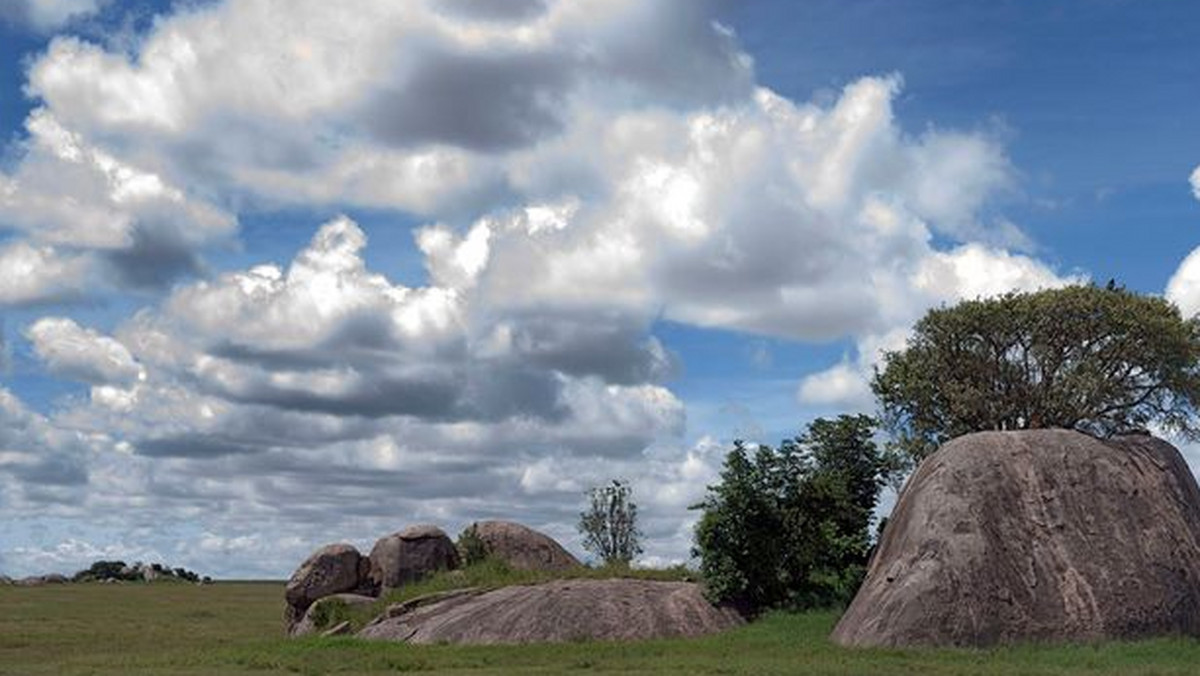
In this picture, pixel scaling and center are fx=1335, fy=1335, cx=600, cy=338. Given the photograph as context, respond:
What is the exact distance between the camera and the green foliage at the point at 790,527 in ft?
171

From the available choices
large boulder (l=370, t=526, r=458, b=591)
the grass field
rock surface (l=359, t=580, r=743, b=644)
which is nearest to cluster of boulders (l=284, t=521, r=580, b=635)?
large boulder (l=370, t=526, r=458, b=591)

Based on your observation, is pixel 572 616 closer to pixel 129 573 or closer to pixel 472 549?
pixel 472 549

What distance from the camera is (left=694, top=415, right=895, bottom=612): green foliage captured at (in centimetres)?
5219

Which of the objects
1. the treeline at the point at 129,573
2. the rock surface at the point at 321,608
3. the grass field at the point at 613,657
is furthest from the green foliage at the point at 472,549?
the treeline at the point at 129,573

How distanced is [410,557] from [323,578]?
441 cm

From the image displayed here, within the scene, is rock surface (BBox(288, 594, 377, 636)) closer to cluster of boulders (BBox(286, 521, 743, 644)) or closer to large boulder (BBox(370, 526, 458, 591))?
cluster of boulders (BBox(286, 521, 743, 644))

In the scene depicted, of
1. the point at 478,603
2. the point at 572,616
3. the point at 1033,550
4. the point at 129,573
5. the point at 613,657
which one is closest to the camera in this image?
the point at 613,657

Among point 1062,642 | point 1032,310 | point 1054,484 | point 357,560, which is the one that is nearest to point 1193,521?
point 1054,484

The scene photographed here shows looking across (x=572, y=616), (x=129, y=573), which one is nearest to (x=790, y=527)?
(x=572, y=616)

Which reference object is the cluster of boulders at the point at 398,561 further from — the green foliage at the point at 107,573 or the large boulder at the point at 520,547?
the green foliage at the point at 107,573

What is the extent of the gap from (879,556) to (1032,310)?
16.4 meters

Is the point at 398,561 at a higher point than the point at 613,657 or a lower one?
higher

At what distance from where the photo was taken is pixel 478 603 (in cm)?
5391

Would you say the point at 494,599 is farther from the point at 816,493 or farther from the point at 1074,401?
the point at 1074,401
